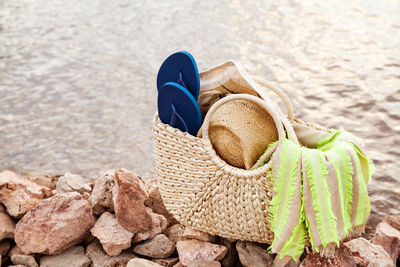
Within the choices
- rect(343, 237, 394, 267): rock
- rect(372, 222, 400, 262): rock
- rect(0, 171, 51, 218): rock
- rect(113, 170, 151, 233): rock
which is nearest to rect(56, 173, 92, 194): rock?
rect(0, 171, 51, 218): rock

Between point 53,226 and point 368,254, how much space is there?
1.27m

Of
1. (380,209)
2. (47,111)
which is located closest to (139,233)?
(380,209)

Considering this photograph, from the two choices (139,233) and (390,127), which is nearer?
(139,233)

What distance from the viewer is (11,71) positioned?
4.12m

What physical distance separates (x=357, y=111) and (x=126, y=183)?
7.28 feet

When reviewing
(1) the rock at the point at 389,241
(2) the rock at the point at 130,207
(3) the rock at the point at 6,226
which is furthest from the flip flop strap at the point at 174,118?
(1) the rock at the point at 389,241

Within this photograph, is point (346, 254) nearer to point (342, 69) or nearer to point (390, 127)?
point (390, 127)

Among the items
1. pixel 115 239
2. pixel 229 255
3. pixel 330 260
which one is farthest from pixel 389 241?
pixel 115 239

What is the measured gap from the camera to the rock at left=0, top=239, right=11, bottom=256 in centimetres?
181

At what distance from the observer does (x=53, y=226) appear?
5.73 feet

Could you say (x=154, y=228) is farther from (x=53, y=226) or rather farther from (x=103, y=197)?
(x=53, y=226)

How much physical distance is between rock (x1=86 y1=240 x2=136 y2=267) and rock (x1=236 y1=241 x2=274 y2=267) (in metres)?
0.46

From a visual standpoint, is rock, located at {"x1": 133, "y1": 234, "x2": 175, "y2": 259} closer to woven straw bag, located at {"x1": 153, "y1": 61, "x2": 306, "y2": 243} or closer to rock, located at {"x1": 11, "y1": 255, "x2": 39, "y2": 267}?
woven straw bag, located at {"x1": 153, "y1": 61, "x2": 306, "y2": 243}

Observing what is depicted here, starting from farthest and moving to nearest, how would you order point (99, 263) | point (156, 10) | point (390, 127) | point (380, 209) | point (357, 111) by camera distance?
point (156, 10) → point (357, 111) → point (390, 127) → point (380, 209) → point (99, 263)
